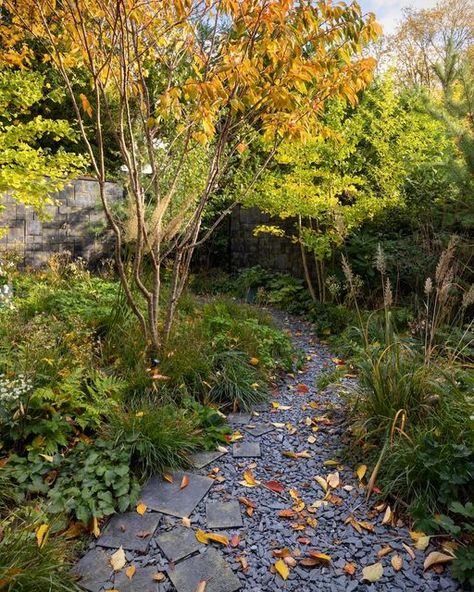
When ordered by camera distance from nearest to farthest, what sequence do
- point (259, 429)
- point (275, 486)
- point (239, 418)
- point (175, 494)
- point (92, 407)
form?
point (175, 494) → point (275, 486) → point (92, 407) → point (259, 429) → point (239, 418)

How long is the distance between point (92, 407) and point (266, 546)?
1181mm

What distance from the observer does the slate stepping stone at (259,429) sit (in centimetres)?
293

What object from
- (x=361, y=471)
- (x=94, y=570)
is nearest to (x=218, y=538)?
(x=94, y=570)

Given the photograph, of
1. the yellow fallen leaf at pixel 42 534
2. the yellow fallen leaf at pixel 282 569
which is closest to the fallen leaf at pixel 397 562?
the yellow fallen leaf at pixel 282 569

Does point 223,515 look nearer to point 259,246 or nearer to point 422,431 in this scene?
point 422,431

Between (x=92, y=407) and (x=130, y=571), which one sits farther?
(x=92, y=407)

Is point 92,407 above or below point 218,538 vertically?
above

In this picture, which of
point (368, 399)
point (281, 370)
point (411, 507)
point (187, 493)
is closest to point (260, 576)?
point (187, 493)

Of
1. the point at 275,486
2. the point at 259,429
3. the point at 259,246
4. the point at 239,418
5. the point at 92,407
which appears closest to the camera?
the point at 275,486

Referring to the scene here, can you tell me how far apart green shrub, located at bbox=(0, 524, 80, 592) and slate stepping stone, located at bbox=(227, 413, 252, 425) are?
4.74 ft

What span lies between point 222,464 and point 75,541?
2.97 ft

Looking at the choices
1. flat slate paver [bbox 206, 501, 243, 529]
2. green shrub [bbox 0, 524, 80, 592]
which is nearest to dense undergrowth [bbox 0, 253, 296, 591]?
green shrub [bbox 0, 524, 80, 592]

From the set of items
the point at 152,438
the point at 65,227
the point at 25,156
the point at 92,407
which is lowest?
the point at 152,438

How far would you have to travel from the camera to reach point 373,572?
1818mm
